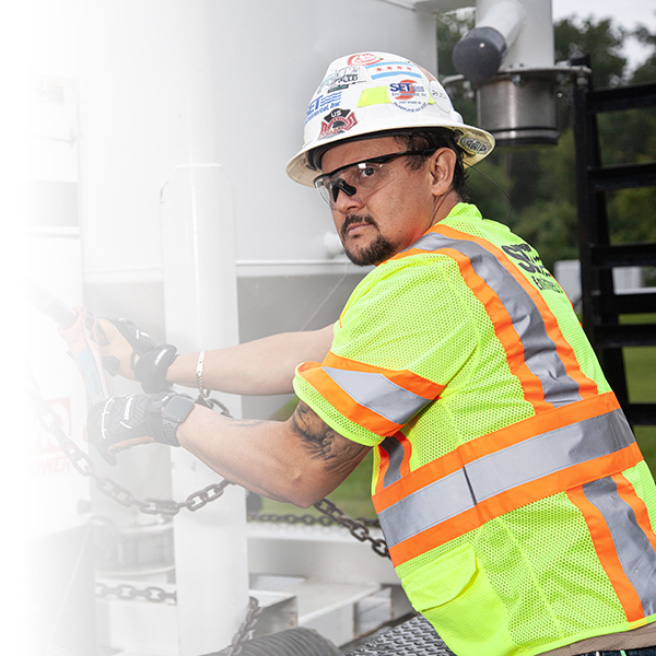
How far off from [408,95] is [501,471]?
→ 75 centimetres

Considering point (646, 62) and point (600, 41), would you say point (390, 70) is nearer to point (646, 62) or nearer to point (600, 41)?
point (646, 62)

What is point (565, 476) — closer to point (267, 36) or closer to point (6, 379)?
point (6, 379)

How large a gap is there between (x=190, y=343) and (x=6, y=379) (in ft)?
2.09

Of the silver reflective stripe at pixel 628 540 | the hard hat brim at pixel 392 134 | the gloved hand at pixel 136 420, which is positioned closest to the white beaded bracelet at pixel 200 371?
the gloved hand at pixel 136 420

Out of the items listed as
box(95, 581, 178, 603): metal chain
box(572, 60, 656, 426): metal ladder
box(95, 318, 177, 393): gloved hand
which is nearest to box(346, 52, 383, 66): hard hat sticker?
box(95, 318, 177, 393): gloved hand

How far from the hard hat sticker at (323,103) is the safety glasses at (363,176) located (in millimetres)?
117

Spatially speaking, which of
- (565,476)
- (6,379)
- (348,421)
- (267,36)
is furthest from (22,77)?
(565,476)

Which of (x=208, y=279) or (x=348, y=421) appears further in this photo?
(x=208, y=279)

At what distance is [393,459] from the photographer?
160 cm

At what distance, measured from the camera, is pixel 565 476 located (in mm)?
1498

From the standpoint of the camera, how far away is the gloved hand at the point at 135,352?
2227 millimetres

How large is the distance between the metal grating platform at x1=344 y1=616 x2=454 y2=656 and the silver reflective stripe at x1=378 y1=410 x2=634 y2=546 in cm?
80

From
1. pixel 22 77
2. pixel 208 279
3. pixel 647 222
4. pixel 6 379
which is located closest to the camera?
pixel 6 379

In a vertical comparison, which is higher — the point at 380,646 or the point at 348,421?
the point at 348,421
